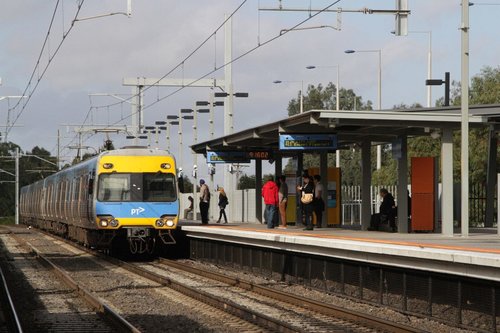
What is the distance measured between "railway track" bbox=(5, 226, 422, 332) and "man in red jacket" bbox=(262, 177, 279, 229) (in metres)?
4.63

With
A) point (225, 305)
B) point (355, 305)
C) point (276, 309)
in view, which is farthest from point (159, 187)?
point (276, 309)

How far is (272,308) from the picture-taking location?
1482 cm

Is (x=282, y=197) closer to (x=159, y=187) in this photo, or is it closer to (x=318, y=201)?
(x=318, y=201)

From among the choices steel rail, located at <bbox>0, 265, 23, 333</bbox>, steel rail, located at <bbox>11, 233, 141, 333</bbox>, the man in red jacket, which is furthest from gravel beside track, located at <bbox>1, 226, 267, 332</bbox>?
the man in red jacket

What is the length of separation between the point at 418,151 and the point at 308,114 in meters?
37.5

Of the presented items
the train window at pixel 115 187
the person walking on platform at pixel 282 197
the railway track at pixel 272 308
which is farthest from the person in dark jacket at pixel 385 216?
the railway track at pixel 272 308

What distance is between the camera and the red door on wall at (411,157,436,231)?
24.2 meters

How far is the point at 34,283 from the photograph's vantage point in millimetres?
20188

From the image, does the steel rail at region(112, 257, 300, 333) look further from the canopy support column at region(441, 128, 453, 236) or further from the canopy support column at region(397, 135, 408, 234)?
the canopy support column at region(397, 135, 408, 234)

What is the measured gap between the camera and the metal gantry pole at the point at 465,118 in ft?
61.9

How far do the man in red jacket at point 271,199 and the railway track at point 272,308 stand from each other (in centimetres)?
463

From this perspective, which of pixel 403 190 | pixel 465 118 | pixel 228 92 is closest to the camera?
pixel 465 118

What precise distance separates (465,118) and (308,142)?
536 cm

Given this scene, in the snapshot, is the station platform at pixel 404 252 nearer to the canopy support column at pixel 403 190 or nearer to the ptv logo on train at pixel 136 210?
the canopy support column at pixel 403 190
